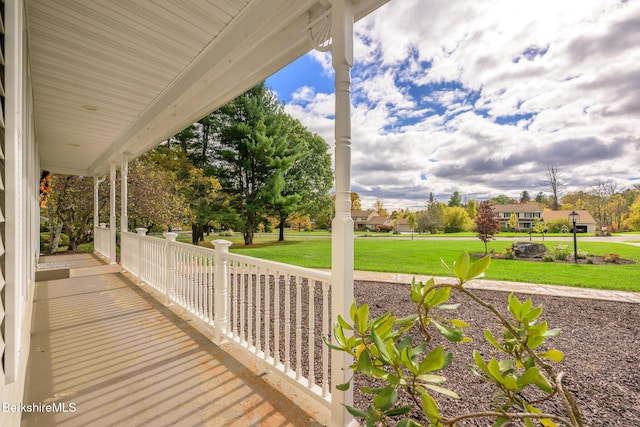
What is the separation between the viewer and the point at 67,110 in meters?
3.64

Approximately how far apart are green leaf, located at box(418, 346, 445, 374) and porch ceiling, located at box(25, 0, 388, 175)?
167 cm

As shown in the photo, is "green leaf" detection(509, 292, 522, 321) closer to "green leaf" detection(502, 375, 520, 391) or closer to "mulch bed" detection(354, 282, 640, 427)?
"green leaf" detection(502, 375, 520, 391)

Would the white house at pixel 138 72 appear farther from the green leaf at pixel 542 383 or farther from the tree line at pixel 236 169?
the tree line at pixel 236 169

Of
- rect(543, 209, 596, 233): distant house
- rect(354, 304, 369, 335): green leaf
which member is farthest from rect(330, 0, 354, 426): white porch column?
rect(543, 209, 596, 233): distant house

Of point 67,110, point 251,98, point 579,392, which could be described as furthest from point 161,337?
point 251,98

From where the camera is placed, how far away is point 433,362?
0.60 m

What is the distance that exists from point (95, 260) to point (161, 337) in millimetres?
6083

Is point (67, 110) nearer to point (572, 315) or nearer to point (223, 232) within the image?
point (572, 315)

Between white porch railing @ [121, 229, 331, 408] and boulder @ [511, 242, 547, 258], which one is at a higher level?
white porch railing @ [121, 229, 331, 408]

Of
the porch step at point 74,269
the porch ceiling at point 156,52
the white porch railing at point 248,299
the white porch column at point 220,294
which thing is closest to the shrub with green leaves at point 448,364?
the white porch railing at point 248,299

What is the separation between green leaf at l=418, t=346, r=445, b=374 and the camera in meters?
0.59

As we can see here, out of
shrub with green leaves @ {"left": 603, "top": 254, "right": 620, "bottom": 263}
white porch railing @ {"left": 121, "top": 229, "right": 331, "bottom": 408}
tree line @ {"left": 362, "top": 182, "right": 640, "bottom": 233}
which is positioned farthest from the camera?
shrub with green leaves @ {"left": 603, "top": 254, "right": 620, "bottom": 263}

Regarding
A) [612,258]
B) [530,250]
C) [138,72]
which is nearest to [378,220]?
[530,250]

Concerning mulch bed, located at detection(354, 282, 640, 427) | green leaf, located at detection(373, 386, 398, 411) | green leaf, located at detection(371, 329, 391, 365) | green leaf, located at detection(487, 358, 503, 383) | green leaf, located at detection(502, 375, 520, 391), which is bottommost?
mulch bed, located at detection(354, 282, 640, 427)
